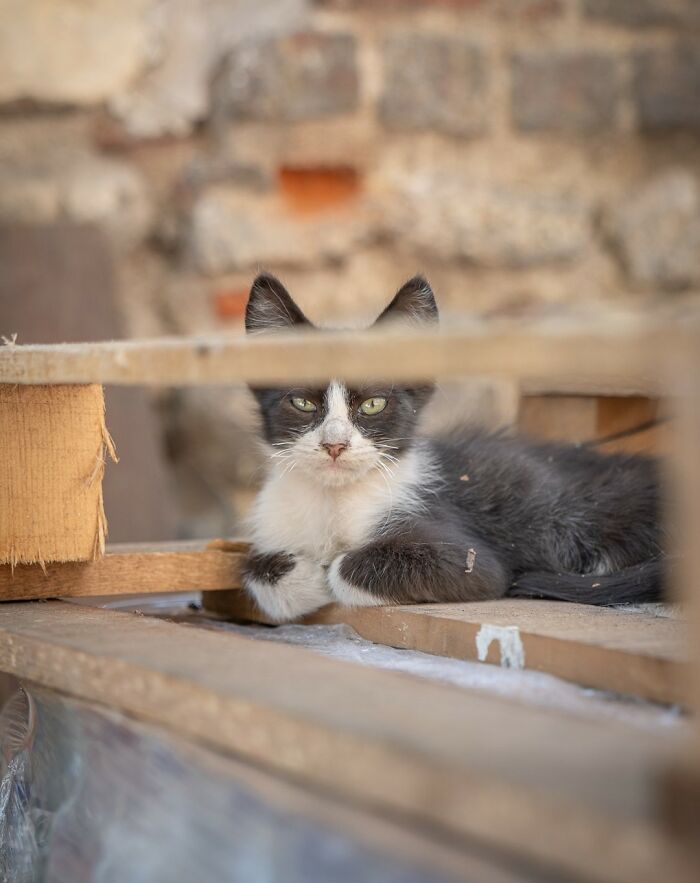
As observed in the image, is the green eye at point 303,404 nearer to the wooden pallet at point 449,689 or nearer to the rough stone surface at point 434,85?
the wooden pallet at point 449,689

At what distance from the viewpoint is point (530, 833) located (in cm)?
83

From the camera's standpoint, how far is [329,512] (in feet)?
7.26

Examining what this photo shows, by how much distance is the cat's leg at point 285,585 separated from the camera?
6.50ft

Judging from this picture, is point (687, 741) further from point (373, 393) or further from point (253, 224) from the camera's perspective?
point (253, 224)

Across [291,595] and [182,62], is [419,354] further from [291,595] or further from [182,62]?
[182,62]

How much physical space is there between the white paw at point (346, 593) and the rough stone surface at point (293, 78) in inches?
67.7

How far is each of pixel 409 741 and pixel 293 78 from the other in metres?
2.69

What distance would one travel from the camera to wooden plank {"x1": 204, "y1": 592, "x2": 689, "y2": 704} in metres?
1.29

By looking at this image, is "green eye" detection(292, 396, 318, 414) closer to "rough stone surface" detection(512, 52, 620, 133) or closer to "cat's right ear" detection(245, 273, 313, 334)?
"cat's right ear" detection(245, 273, 313, 334)

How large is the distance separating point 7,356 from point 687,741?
3.28ft

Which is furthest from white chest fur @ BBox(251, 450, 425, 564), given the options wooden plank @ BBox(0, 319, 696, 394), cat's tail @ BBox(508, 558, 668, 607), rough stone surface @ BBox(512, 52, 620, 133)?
rough stone surface @ BBox(512, 52, 620, 133)

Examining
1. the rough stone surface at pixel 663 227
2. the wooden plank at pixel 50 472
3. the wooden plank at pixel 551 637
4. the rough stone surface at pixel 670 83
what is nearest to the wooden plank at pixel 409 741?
the wooden plank at pixel 551 637

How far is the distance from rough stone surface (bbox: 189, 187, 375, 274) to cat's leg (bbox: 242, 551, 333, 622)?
144 cm

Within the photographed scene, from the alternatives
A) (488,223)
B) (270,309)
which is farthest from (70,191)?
(270,309)
